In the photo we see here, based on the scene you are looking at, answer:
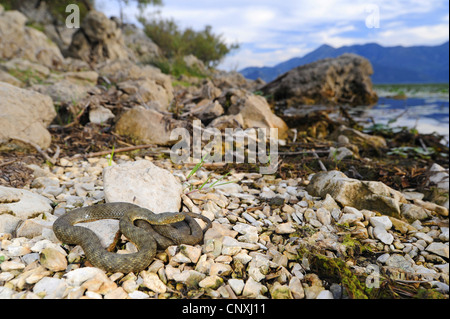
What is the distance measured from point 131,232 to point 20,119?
10.5 ft

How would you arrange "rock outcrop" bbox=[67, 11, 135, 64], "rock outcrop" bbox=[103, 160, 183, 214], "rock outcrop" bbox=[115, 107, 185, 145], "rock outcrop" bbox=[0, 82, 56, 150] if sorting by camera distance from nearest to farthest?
"rock outcrop" bbox=[103, 160, 183, 214] → "rock outcrop" bbox=[0, 82, 56, 150] → "rock outcrop" bbox=[115, 107, 185, 145] → "rock outcrop" bbox=[67, 11, 135, 64]

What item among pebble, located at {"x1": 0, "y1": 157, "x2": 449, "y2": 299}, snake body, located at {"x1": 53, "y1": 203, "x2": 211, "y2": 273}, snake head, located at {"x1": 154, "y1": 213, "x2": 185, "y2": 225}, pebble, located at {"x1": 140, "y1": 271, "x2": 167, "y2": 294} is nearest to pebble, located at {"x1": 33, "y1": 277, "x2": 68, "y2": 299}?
pebble, located at {"x1": 0, "y1": 157, "x2": 449, "y2": 299}

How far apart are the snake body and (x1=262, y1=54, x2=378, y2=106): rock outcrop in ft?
37.9

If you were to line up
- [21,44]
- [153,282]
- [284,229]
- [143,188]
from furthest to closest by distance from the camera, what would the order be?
[21,44] → [143,188] → [284,229] → [153,282]

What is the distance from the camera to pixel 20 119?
4.32 meters

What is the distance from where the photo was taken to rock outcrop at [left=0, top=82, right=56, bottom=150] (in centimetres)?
416

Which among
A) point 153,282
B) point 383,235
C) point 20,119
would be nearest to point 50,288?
point 153,282

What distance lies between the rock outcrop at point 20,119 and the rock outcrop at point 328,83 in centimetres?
1053

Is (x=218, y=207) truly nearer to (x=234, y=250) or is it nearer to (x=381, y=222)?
(x=234, y=250)

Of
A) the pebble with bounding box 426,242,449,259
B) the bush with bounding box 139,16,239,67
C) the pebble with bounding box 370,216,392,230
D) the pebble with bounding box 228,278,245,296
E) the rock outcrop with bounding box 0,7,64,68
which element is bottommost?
the pebble with bounding box 426,242,449,259

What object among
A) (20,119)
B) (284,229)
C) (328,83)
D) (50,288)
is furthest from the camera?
(328,83)

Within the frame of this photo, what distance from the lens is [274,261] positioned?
92.1 inches

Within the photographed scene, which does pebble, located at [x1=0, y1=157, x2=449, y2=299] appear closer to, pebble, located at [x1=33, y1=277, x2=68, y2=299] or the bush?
pebble, located at [x1=33, y1=277, x2=68, y2=299]
